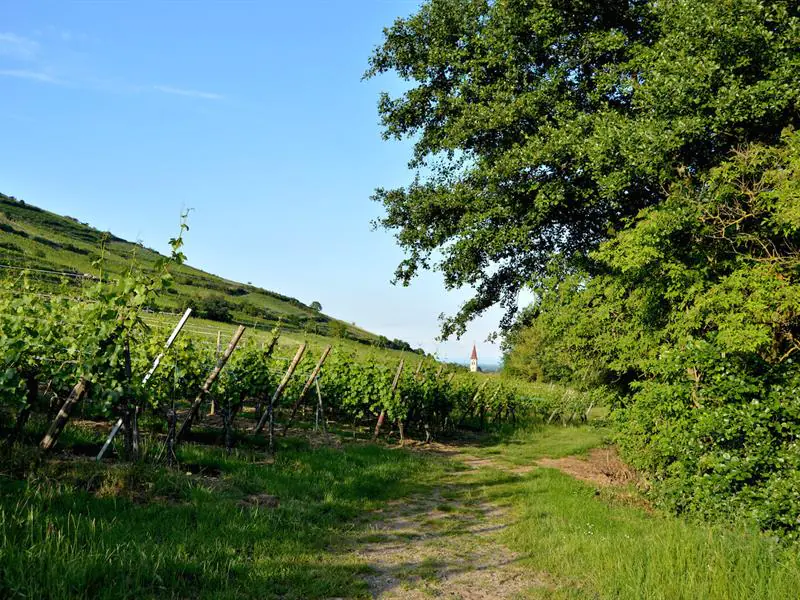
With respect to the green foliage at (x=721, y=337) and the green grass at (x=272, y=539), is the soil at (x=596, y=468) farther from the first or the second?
the green grass at (x=272, y=539)

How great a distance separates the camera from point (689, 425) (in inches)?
314

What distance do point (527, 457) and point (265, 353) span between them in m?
8.57

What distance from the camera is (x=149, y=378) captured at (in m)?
8.52

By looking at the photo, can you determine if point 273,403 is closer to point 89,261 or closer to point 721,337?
point 721,337

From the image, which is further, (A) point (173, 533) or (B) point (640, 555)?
(B) point (640, 555)

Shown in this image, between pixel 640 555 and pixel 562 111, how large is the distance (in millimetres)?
9510

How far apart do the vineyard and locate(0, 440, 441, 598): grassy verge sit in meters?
1.03

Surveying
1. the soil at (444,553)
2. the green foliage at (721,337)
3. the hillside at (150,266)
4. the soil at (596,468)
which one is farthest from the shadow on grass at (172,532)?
the hillside at (150,266)

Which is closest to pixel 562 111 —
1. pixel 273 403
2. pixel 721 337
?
pixel 721 337

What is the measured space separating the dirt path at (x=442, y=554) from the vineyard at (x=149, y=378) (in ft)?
12.0

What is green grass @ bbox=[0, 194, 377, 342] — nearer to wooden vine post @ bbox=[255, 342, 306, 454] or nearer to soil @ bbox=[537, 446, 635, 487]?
soil @ bbox=[537, 446, 635, 487]

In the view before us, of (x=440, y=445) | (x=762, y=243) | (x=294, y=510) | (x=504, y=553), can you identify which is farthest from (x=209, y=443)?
(x=762, y=243)

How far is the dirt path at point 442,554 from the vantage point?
5199 mm

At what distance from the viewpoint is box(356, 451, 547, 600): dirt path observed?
5.20 meters
